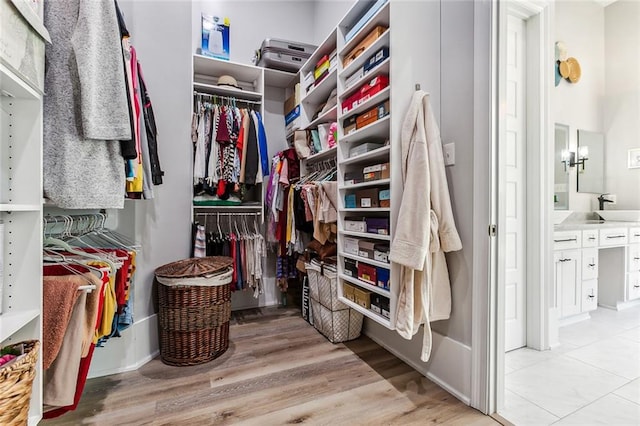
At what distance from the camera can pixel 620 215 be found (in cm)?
282

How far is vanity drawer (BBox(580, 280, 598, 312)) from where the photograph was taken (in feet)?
8.28

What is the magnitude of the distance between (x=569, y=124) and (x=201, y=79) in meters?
3.58

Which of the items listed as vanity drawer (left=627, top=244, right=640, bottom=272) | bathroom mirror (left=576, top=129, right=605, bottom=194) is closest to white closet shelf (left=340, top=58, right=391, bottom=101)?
bathroom mirror (left=576, top=129, right=605, bottom=194)

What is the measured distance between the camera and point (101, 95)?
3.77ft

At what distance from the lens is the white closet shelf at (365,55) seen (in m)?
1.59

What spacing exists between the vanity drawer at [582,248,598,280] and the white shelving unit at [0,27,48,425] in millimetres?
3538

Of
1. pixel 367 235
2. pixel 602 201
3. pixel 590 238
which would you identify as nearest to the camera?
pixel 367 235

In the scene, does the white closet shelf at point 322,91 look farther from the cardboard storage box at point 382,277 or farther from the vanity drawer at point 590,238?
the vanity drawer at point 590,238

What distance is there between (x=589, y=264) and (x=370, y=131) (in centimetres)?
234

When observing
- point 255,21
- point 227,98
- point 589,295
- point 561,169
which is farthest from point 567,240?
point 255,21

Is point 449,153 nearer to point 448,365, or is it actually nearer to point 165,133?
point 448,365

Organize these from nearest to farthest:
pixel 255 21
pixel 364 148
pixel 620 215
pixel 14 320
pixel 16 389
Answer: pixel 16 389
pixel 14 320
pixel 364 148
pixel 620 215
pixel 255 21

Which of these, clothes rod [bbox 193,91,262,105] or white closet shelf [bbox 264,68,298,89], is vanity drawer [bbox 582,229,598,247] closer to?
white closet shelf [bbox 264,68,298,89]

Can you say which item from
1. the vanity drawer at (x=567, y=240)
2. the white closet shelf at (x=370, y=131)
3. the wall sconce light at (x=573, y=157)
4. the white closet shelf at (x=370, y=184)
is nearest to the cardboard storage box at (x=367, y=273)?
the white closet shelf at (x=370, y=184)
